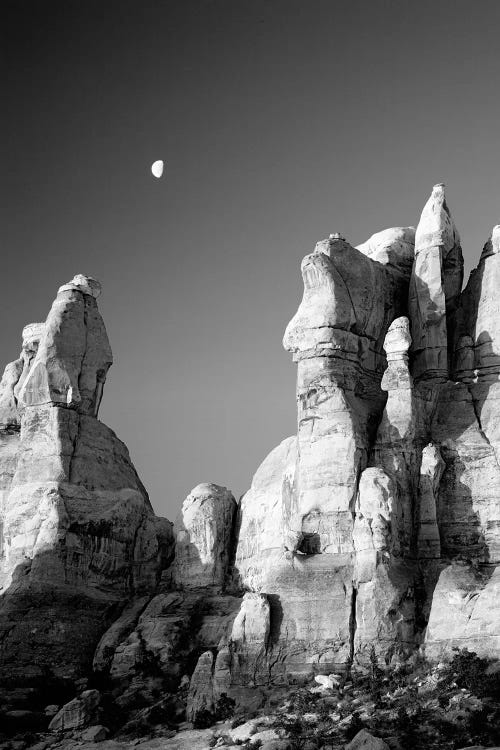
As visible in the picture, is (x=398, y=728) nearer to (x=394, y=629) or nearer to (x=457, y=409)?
(x=394, y=629)

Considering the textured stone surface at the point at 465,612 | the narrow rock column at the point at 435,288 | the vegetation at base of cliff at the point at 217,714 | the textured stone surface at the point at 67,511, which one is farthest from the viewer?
the narrow rock column at the point at 435,288

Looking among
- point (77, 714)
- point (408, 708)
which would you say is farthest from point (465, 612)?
point (77, 714)

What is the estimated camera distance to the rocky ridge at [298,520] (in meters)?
39.5

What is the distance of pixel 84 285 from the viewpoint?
166 feet

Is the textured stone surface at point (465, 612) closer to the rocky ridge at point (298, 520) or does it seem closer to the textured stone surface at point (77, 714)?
the rocky ridge at point (298, 520)

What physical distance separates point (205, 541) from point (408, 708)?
13.3 meters

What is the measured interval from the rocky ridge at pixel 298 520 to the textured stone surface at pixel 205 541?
0.06 meters

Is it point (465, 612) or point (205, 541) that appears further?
point (205, 541)

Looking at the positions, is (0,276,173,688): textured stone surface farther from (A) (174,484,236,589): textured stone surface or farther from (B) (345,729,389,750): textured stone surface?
(B) (345,729,389,750): textured stone surface

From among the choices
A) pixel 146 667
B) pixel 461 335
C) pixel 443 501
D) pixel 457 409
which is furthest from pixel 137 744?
pixel 461 335

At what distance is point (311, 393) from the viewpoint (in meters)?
43.3

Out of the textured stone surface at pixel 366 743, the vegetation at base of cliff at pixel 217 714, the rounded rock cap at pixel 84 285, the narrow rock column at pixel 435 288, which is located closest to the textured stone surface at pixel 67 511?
the rounded rock cap at pixel 84 285

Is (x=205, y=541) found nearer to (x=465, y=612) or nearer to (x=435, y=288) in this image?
(x=465, y=612)

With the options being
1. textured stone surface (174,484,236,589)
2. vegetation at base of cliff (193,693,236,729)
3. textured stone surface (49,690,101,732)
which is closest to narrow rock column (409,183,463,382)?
textured stone surface (174,484,236,589)
